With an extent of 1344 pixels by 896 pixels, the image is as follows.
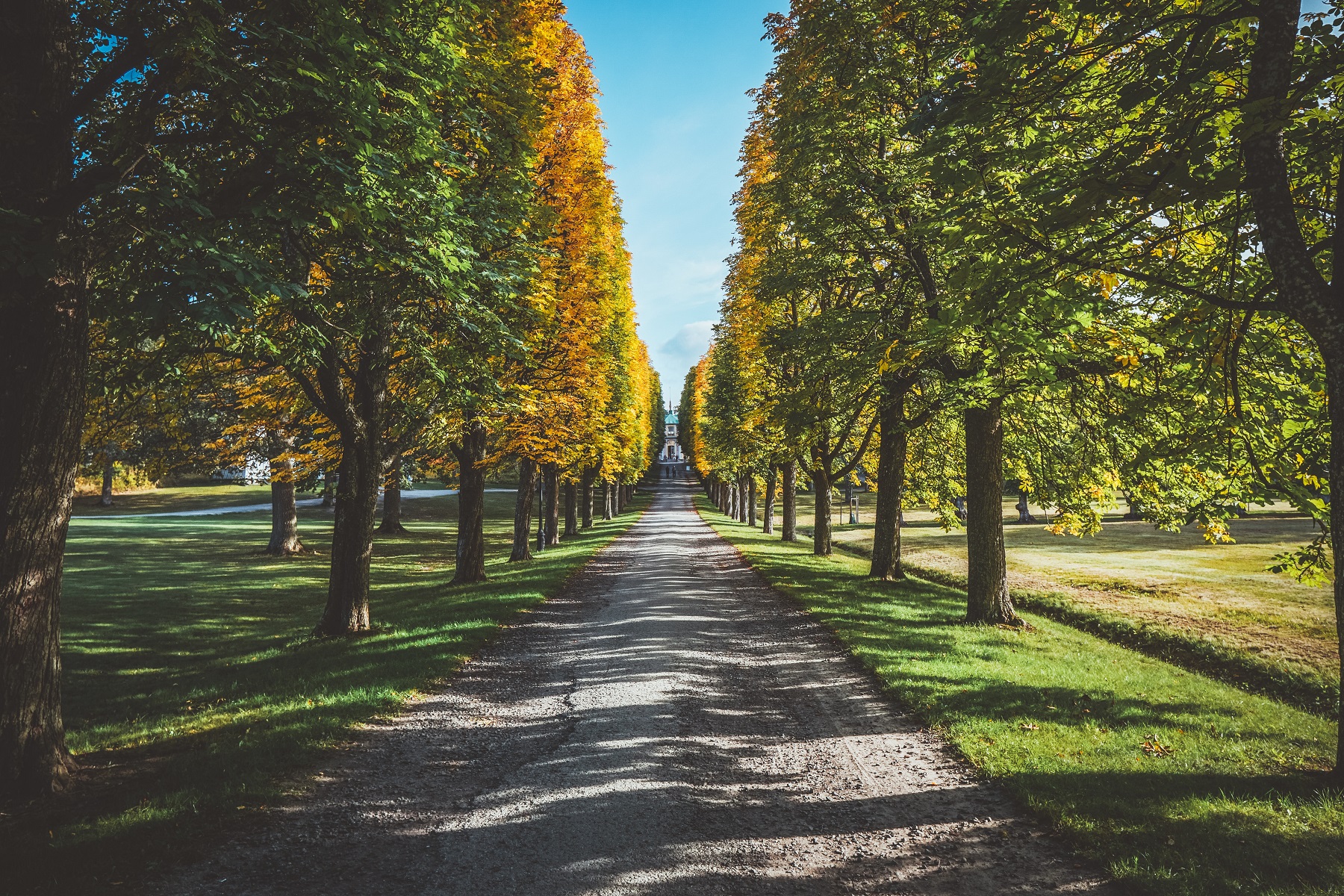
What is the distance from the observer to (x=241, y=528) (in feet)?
109

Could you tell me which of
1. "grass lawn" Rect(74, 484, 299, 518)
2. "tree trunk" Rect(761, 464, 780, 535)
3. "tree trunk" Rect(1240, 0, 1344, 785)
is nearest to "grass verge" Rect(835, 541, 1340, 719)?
"tree trunk" Rect(1240, 0, 1344, 785)

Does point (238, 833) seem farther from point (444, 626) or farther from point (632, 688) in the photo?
point (444, 626)

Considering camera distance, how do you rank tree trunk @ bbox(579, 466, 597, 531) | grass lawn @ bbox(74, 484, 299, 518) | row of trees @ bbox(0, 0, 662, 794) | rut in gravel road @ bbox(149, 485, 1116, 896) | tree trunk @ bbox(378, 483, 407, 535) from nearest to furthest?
rut in gravel road @ bbox(149, 485, 1116, 896), row of trees @ bbox(0, 0, 662, 794), tree trunk @ bbox(378, 483, 407, 535), tree trunk @ bbox(579, 466, 597, 531), grass lawn @ bbox(74, 484, 299, 518)

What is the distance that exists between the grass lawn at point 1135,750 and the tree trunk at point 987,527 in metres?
0.54

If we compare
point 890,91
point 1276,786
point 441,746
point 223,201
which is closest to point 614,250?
point 890,91

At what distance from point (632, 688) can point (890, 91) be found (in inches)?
419

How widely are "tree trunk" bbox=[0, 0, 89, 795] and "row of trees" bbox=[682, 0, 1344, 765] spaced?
6.93m

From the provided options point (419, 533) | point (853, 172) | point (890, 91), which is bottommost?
point (419, 533)

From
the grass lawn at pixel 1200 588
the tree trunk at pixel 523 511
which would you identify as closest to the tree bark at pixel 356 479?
the tree trunk at pixel 523 511

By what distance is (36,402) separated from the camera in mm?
5035

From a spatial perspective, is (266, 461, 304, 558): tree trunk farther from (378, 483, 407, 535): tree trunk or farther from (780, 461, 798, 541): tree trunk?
(780, 461, 798, 541): tree trunk

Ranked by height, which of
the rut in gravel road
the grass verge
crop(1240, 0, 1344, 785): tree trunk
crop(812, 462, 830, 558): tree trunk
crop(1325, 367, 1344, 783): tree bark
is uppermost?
crop(1240, 0, 1344, 785): tree trunk

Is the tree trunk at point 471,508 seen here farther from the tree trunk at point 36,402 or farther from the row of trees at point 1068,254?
the tree trunk at point 36,402

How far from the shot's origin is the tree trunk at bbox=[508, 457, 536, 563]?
821 inches
